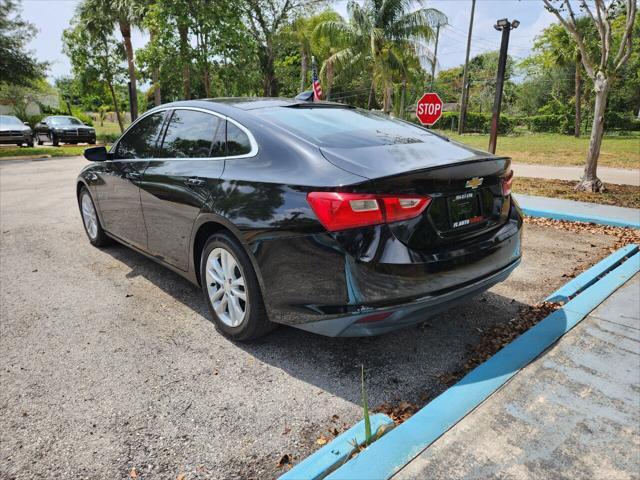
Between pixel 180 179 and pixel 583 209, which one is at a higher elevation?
pixel 180 179

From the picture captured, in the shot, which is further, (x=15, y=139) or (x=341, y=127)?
(x=15, y=139)

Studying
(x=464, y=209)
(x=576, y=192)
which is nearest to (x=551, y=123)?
(x=576, y=192)

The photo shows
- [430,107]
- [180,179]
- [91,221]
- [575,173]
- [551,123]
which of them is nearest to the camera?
[180,179]

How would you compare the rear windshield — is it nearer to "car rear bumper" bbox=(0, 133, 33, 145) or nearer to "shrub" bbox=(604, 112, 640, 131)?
"car rear bumper" bbox=(0, 133, 33, 145)

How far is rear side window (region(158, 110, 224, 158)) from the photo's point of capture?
3.46 meters

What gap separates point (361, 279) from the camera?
A: 247 cm

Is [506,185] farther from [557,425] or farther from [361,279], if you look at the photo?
[557,425]

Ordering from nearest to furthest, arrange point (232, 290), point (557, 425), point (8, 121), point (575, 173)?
point (557, 425)
point (232, 290)
point (575, 173)
point (8, 121)

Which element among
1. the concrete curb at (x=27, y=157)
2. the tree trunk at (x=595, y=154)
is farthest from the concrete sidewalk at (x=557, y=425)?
the concrete curb at (x=27, y=157)

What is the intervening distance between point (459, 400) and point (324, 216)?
1194mm

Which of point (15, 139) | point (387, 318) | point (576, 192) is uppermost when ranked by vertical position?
point (15, 139)

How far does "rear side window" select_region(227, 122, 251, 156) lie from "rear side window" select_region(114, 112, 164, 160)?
1107mm

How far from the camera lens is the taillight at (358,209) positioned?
8.00 ft

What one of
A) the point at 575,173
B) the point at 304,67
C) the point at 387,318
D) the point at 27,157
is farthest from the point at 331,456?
the point at 304,67
